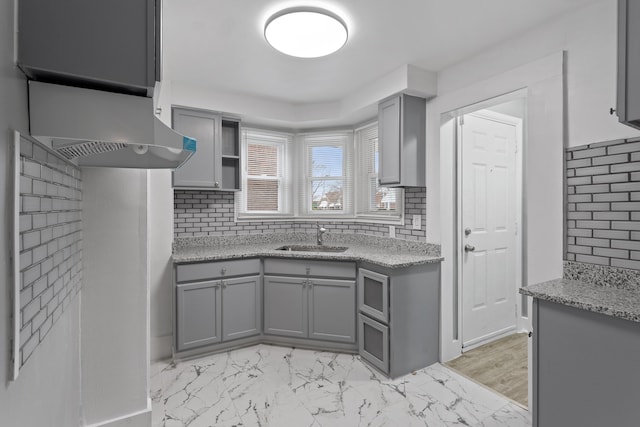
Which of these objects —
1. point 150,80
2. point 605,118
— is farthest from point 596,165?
point 150,80

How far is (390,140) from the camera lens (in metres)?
2.97

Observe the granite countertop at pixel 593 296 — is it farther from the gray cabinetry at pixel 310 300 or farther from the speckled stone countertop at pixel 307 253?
the gray cabinetry at pixel 310 300

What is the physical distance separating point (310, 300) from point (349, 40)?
7.31ft

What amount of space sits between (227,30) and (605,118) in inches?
92.8

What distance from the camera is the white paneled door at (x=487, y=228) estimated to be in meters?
3.02

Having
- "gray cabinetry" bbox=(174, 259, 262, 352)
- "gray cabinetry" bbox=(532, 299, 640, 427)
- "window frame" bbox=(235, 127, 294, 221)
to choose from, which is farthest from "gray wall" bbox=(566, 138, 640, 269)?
"window frame" bbox=(235, 127, 294, 221)

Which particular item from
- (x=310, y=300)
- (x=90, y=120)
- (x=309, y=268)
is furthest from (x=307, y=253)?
(x=90, y=120)

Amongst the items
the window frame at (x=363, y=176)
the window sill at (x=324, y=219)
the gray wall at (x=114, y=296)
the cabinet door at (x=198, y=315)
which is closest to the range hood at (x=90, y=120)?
the gray wall at (x=114, y=296)

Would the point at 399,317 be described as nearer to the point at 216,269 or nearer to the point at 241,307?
the point at 241,307

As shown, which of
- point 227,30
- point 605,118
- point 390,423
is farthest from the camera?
point 227,30

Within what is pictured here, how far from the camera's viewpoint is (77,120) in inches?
38.6

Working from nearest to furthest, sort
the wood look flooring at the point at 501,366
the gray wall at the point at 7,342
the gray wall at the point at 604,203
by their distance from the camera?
the gray wall at the point at 7,342 → the gray wall at the point at 604,203 → the wood look flooring at the point at 501,366

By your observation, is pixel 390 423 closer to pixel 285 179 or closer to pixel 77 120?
pixel 77 120

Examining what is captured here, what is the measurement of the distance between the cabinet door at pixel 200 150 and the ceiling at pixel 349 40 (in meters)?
0.30
